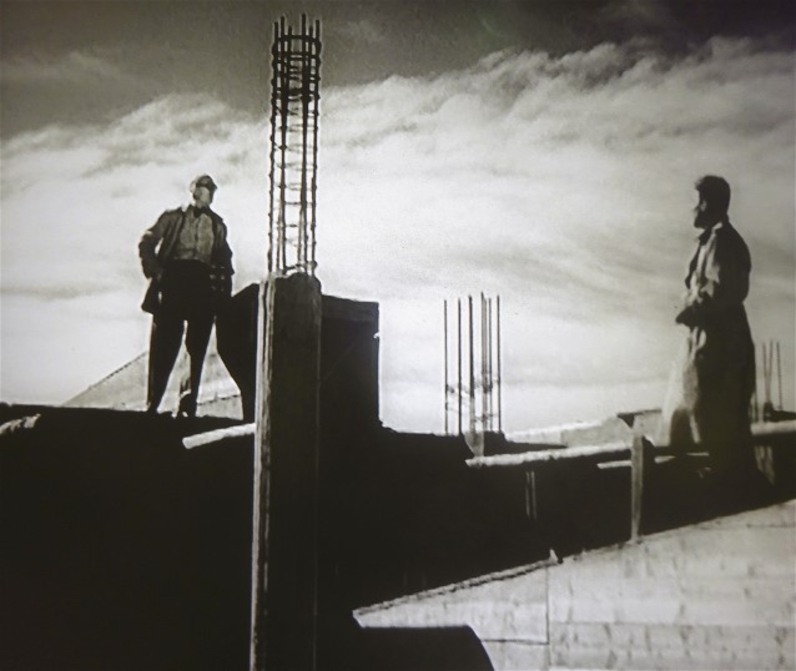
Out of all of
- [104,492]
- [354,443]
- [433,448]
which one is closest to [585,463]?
[433,448]

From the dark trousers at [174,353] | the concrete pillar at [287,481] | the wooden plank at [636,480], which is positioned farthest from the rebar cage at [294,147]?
the wooden plank at [636,480]

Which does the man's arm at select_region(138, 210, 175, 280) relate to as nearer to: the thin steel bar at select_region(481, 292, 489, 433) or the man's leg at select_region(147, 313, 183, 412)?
the man's leg at select_region(147, 313, 183, 412)

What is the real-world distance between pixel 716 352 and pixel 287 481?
3.26 ft

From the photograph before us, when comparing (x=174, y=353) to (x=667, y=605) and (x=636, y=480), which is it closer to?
(x=636, y=480)

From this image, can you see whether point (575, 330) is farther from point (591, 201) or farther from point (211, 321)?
point (211, 321)

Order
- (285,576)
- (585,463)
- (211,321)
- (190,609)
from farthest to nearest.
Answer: (211,321) < (190,609) < (585,463) < (285,576)

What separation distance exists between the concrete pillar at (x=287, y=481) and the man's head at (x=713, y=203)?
93cm

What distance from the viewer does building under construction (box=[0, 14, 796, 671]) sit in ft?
8.37

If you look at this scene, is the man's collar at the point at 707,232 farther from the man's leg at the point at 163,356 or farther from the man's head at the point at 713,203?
the man's leg at the point at 163,356

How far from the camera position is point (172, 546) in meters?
2.97

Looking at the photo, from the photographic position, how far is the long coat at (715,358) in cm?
263

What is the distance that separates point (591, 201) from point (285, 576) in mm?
1181

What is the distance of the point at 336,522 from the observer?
2.84 metres

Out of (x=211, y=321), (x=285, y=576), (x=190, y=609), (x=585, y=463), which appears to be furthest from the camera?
(x=211, y=321)
